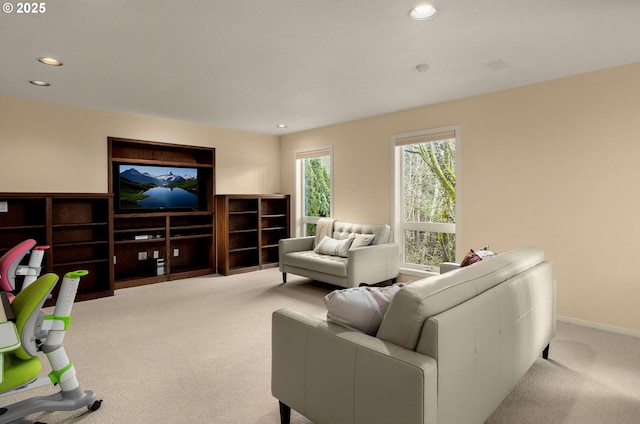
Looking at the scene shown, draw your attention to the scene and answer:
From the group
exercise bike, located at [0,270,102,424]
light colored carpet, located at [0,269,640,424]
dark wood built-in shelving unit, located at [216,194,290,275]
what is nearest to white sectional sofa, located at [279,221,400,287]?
light colored carpet, located at [0,269,640,424]

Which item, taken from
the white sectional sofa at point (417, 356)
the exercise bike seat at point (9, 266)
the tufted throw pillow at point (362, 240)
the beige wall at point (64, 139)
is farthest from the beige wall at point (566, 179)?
the exercise bike seat at point (9, 266)

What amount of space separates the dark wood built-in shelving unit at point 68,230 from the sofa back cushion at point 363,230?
10.1 feet

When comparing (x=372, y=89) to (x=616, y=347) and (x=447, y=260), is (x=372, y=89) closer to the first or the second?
(x=447, y=260)

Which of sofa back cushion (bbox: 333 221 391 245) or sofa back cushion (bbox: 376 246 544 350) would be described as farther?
sofa back cushion (bbox: 333 221 391 245)

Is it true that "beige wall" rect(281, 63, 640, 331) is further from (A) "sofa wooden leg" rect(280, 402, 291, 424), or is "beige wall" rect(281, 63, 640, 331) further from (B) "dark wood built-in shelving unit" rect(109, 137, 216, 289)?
(B) "dark wood built-in shelving unit" rect(109, 137, 216, 289)

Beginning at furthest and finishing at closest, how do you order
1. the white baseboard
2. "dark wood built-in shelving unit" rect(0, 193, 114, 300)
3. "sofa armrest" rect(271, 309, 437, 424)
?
"dark wood built-in shelving unit" rect(0, 193, 114, 300)
the white baseboard
"sofa armrest" rect(271, 309, 437, 424)

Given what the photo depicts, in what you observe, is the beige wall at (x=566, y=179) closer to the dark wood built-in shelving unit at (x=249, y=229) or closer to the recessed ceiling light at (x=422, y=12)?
the recessed ceiling light at (x=422, y=12)

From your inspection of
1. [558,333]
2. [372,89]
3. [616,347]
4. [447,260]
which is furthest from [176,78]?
[616,347]

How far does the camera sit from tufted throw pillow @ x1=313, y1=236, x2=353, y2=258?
4832 mm

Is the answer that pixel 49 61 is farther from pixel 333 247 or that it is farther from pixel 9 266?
pixel 333 247

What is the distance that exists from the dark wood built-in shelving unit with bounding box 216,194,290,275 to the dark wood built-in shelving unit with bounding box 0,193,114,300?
166cm

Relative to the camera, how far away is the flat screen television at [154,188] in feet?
16.6

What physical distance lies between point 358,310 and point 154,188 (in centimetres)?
460

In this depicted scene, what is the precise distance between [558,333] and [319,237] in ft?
10.5
